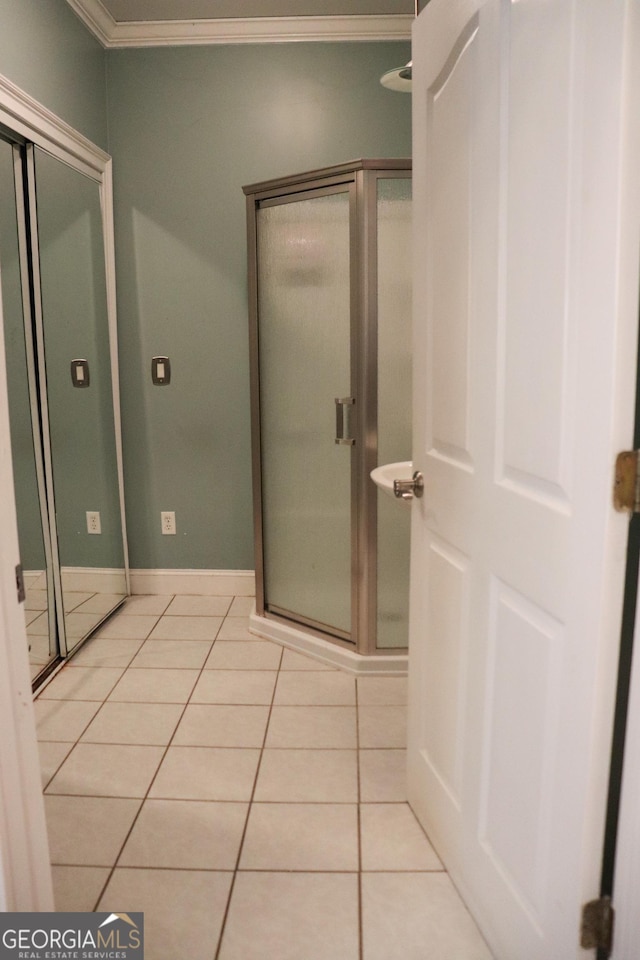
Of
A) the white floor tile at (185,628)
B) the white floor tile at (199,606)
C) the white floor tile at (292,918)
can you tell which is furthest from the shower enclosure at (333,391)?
the white floor tile at (292,918)

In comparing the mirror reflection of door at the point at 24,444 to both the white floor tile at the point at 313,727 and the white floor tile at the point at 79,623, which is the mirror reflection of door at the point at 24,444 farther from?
the white floor tile at the point at 313,727

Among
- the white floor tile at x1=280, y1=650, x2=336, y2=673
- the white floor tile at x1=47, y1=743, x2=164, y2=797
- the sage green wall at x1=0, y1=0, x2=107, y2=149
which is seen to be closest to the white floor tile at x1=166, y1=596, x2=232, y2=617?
the white floor tile at x1=280, y1=650, x2=336, y2=673

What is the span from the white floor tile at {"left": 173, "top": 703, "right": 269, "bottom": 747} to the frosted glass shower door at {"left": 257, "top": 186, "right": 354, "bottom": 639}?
545 mm

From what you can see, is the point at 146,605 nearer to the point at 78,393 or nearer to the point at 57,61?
the point at 78,393

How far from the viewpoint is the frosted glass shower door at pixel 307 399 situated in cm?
272

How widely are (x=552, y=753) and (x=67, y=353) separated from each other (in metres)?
2.36

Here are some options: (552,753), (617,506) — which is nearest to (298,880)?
(552,753)

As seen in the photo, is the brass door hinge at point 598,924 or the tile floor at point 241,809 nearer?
the brass door hinge at point 598,924

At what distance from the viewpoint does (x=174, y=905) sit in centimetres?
165

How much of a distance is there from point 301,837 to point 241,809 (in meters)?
0.20

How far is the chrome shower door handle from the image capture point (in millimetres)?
1804

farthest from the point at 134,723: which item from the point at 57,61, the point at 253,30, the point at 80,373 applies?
the point at 253,30

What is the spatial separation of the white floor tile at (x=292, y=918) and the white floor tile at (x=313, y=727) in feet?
1.91

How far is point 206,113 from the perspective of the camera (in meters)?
3.34
